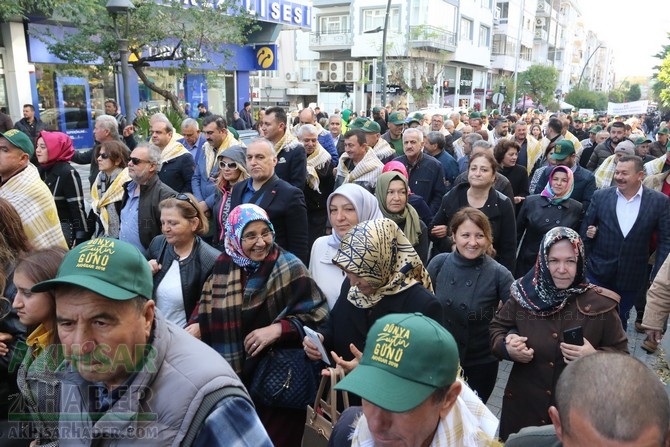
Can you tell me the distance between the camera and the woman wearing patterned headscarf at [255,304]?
3.00 meters

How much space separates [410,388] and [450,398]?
20cm

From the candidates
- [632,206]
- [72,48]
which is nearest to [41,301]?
[632,206]

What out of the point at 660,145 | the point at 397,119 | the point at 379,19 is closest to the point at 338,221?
the point at 397,119

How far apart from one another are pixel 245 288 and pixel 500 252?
278 cm

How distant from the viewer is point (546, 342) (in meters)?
2.88

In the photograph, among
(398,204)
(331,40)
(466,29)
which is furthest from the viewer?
(466,29)

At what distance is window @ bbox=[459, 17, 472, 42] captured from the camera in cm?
4572

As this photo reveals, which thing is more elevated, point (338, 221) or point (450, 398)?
point (338, 221)

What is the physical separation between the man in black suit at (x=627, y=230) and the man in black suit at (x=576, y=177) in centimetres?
79

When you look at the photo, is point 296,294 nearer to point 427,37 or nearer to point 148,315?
point 148,315

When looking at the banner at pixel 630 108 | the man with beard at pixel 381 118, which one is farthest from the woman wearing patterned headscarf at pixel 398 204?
the banner at pixel 630 108

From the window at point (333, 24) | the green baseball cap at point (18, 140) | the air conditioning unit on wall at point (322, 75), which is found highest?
the window at point (333, 24)

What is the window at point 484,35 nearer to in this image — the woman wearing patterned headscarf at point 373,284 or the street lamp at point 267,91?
the street lamp at point 267,91

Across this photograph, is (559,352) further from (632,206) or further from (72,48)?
(72,48)
